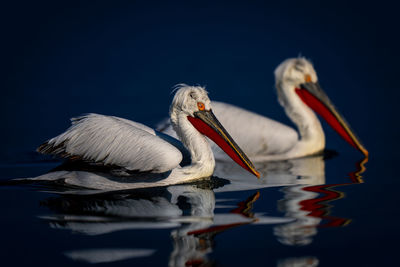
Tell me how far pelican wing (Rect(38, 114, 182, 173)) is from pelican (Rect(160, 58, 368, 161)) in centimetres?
155

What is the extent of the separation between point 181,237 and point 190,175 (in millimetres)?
1549

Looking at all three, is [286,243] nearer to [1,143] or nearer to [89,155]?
[89,155]

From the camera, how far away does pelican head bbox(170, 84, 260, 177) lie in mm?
4762

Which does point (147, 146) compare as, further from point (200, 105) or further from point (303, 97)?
point (303, 97)

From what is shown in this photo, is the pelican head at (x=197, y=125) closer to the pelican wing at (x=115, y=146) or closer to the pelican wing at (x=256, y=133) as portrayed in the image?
the pelican wing at (x=115, y=146)

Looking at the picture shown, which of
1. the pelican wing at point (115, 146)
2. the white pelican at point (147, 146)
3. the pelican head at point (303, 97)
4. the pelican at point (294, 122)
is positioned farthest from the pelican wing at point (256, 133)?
the pelican wing at point (115, 146)

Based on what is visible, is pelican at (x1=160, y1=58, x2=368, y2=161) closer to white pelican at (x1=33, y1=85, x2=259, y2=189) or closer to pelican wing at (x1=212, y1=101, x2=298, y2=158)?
pelican wing at (x1=212, y1=101, x2=298, y2=158)

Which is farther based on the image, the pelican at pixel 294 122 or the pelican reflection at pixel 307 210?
the pelican at pixel 294 122

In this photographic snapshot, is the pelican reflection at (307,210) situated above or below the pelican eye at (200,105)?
below

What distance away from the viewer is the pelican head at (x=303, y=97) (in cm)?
688

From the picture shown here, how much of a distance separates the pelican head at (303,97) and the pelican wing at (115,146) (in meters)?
2.76

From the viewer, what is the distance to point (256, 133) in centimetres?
628

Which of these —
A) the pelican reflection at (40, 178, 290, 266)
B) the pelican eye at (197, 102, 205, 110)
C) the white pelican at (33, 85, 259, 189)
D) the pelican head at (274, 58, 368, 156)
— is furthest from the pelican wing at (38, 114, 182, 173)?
the pelican head at (274, 58, 368, 156)

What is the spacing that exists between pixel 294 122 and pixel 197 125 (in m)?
2.41
